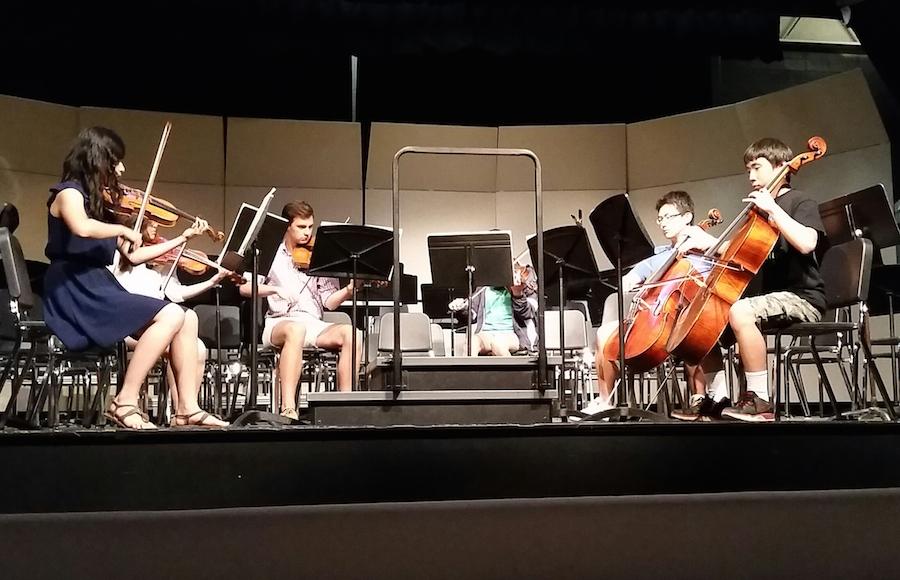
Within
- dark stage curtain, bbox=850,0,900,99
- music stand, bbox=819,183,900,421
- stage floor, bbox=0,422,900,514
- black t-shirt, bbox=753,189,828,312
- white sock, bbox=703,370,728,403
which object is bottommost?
stage floor, bbox=0,422,900,514

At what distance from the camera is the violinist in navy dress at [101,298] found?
309 cm

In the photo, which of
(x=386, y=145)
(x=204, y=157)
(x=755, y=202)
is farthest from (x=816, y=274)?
(x=204, y=157)

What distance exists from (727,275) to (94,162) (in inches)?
95.5

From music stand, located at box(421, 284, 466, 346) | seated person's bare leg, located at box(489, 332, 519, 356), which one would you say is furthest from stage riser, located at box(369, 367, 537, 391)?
seated person's bare leg, located at box(489, 332, 519, 356)

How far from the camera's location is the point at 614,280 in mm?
4832

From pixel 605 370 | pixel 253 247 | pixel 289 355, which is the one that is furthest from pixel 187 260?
pixel 605 370

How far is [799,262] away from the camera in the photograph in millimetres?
3621

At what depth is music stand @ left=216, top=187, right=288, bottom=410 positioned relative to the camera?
3.57m

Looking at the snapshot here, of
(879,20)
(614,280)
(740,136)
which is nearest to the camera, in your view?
(614,280)

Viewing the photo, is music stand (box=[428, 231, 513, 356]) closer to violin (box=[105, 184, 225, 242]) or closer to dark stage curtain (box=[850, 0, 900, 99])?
violin (box=[105, 184, 225, 242])

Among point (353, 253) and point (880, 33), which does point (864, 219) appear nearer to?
point (353, 253)

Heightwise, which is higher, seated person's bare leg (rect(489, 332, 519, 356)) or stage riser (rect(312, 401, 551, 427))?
seated person's bare leg (rect(489, 332, 519, 356))

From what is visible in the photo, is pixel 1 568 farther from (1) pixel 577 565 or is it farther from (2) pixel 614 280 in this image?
(2) pixel 614 280

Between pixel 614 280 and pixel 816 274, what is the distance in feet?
4.38
